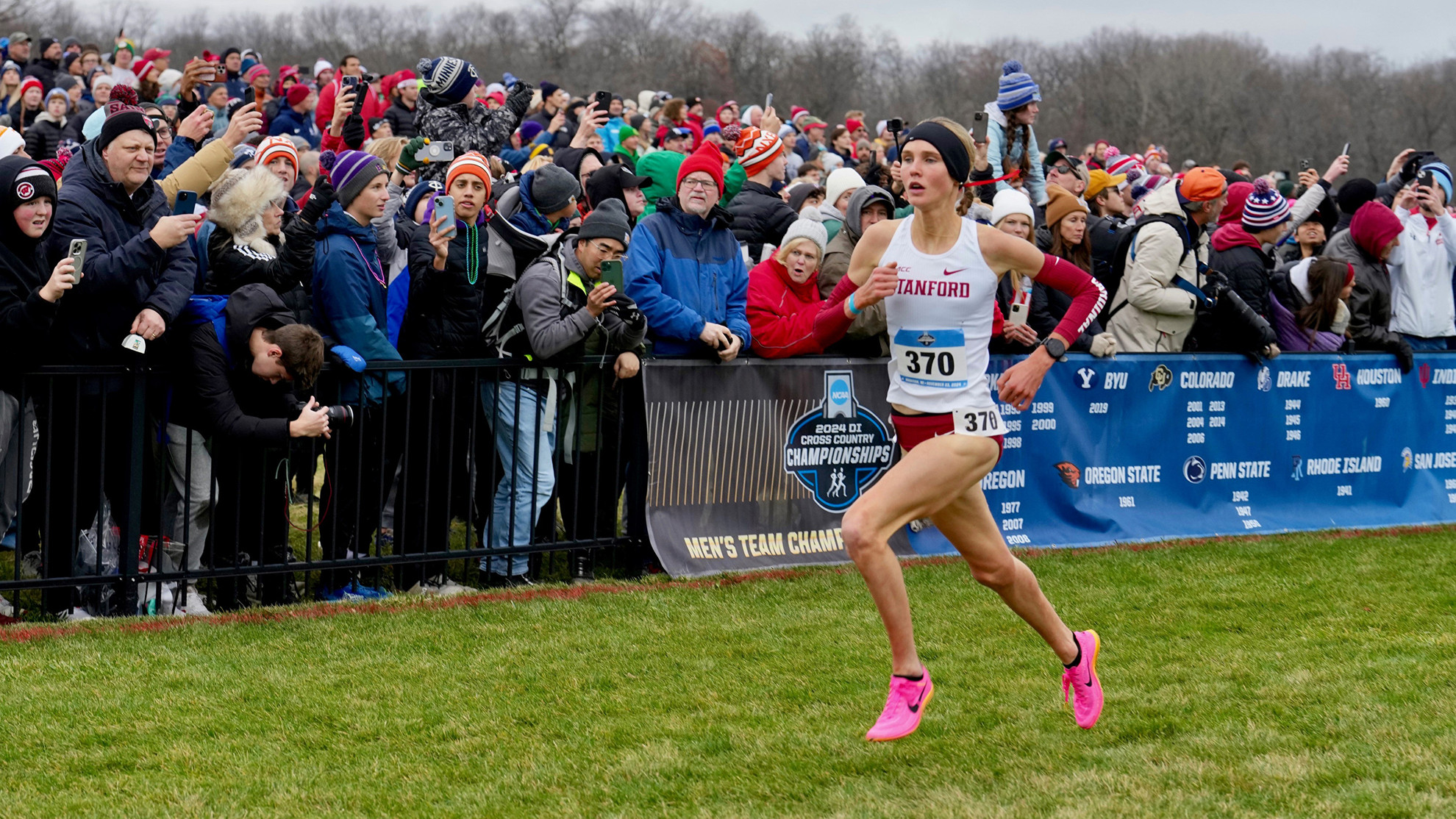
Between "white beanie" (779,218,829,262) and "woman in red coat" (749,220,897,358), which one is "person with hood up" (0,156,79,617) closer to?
"woman in red coat" (749,220,897,358)

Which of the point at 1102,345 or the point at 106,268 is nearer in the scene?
the point at 106,268

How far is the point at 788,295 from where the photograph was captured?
9.00 meters

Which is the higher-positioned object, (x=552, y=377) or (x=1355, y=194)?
(x=1355, y=194)

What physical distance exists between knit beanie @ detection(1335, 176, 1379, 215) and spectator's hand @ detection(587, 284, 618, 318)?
22.7ft

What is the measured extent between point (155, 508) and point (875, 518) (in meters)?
4.03

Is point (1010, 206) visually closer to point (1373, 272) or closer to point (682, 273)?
point (682, 273)

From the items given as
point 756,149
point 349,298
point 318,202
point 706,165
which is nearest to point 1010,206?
point 706,165

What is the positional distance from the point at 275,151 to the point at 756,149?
3537 mm

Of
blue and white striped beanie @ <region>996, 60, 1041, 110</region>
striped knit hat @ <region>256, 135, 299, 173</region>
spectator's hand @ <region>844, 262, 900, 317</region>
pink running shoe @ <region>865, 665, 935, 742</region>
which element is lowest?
pink running shoe @ <region>865, 665, 935, 742</region>

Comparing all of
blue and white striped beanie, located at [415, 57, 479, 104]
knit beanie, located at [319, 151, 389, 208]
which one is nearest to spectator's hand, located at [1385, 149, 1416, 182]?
blue and white striped beanie, located at [415, 57, 479, 104]

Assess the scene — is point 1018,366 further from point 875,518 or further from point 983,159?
point 983,159

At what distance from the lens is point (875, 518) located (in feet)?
17.4

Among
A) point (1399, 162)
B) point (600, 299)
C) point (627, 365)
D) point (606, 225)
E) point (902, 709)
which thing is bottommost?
point (902, 709)

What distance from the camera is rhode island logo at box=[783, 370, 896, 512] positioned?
901 cm
